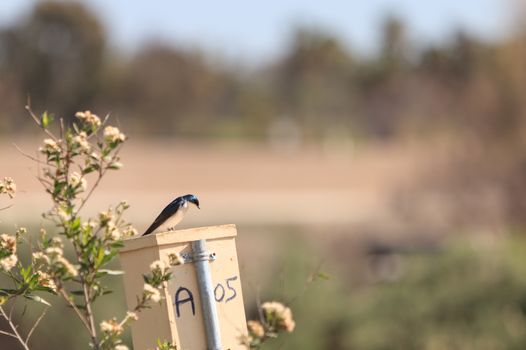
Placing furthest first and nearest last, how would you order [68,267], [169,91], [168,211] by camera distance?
1. [169,91]
2. [168,211]
3. [68,267]

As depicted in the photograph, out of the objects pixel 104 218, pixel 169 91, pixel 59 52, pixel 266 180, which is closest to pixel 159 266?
pixel 104 218

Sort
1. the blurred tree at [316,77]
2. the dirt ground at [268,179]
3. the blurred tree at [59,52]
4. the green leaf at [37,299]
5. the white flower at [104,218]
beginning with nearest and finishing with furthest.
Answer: the white flower at [104,218] → the green leaf at [37,299] → the dirt ground at [268,179] → the blurred tree at [59,52] → the blurred tree at [316,77]

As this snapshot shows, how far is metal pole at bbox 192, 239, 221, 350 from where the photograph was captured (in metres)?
3.92

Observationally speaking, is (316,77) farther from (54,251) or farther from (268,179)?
(54,251)

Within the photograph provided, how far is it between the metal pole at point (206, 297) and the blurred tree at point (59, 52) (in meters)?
35.9

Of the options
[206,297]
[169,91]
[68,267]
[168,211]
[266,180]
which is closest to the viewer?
[68,267]

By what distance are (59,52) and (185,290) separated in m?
45.2

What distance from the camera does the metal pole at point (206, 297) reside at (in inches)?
154

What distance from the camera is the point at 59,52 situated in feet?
158

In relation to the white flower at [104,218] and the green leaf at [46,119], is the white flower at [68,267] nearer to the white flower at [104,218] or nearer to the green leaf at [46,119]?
the white flower at [104,218]

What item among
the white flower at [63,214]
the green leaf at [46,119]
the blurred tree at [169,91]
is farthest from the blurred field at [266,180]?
the white flower at [63,214]

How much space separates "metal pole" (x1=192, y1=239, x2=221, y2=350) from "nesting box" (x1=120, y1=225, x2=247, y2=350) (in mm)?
18

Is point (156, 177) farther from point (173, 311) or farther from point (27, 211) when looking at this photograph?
point (173, 311)

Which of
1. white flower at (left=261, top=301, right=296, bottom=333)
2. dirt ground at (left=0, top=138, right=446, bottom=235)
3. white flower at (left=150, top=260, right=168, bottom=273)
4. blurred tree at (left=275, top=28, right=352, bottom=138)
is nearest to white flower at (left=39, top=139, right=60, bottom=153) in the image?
white flower at (left=150, top=260, right=168, bottom=273)
